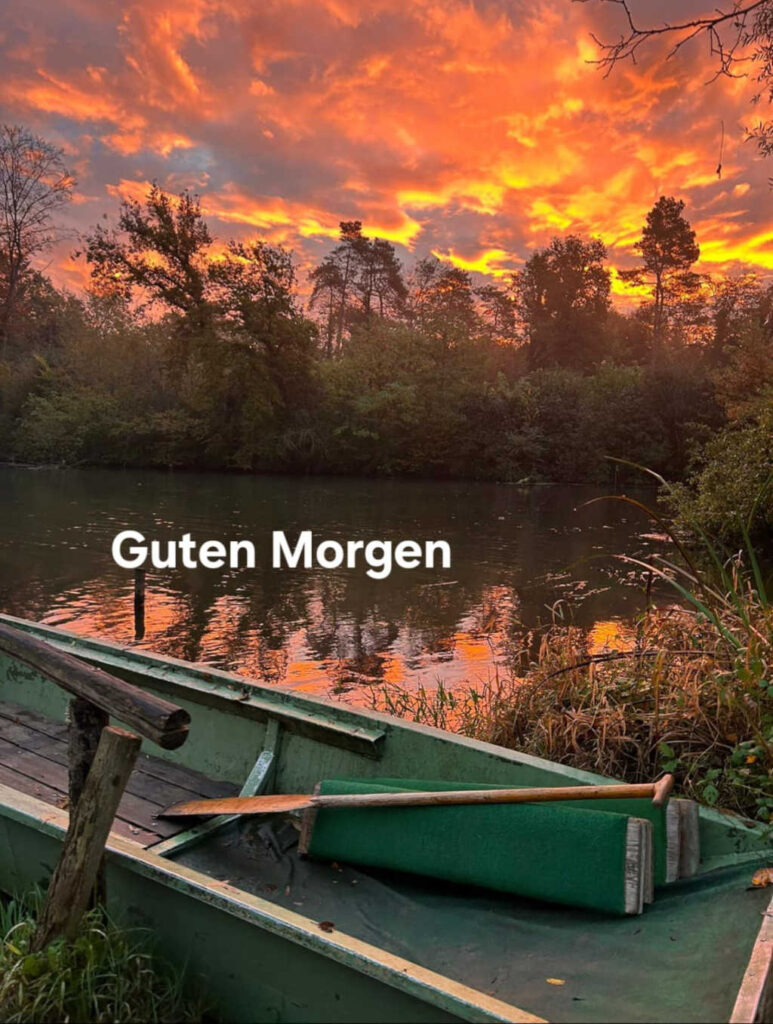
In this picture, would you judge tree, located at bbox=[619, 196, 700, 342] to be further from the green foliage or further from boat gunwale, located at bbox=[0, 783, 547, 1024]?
boat gunwale, located at bbox=[0, 783, 547, 1024]

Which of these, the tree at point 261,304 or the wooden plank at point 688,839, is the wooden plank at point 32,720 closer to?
the wooden plank at point 688,839

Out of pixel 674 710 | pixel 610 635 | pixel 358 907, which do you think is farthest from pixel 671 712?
pixel 610 635

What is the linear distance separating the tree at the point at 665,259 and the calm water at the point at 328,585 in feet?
92.8

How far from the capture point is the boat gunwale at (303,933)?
1879 millimetres

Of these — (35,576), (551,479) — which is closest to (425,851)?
(35,576)

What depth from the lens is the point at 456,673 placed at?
8.49 meters

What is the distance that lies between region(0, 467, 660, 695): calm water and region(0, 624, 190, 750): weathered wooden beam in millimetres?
3763

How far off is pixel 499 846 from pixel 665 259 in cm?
5003

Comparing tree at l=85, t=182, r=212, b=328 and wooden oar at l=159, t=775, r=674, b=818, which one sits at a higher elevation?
tree at l=85, t=182, r=212, b=328

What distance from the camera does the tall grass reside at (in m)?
3.44

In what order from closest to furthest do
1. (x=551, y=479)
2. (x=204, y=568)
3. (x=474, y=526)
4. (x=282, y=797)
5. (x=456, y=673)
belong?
(x=282, y=797)
(x=456, y=673)
(x=204, y=568)
(x=474, y=526)
(x=551, y=479)

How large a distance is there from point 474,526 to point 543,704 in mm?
16178

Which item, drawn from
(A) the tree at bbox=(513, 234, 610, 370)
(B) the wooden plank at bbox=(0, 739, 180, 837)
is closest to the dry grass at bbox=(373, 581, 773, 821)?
(B) the wooden plank at bbox=(0, 739, 180, 837)

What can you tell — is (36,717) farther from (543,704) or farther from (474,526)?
(474,526)
